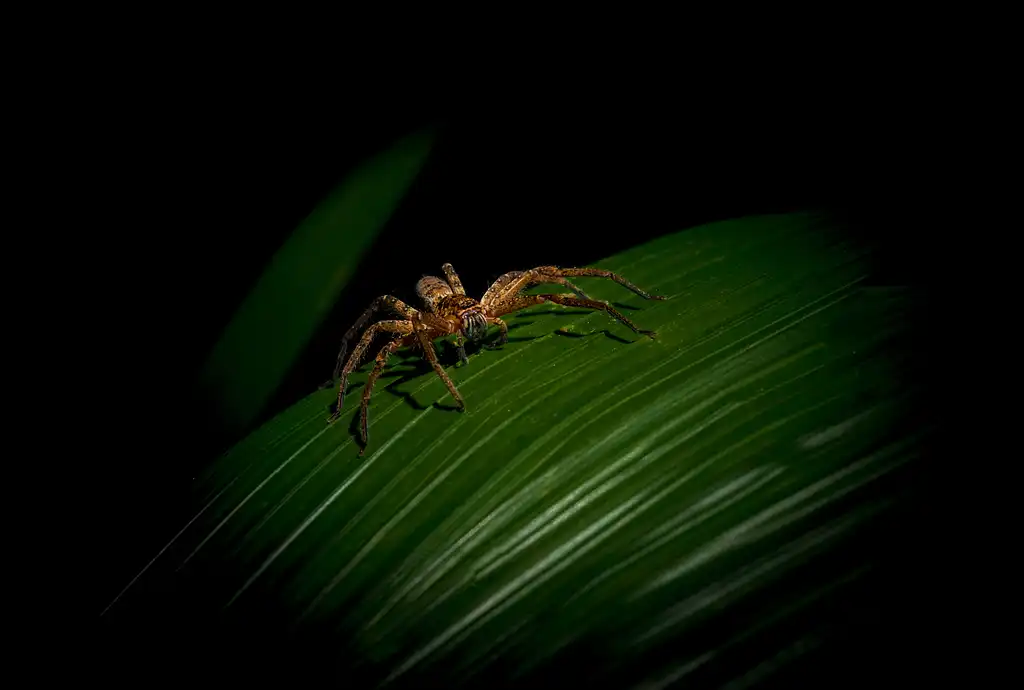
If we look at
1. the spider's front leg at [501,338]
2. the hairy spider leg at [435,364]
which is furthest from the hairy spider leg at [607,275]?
the hairy spider leg at [435,364]

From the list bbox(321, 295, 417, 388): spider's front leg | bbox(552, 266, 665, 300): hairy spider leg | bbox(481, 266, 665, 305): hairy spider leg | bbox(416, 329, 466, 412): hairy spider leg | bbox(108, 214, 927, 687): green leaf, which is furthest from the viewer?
bbox(321, 295, 417, 388): spider's front leg

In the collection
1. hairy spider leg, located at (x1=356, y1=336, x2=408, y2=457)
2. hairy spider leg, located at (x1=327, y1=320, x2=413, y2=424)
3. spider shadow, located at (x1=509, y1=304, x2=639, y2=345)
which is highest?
hairy spider leg, located at (x1=327, y1=320, x2=413, y2=424)

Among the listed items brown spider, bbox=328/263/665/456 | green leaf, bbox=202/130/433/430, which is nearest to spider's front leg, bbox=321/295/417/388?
brown spider, bbox=328/263/665/456

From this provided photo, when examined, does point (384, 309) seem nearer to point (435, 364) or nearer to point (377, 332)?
point (377, 332)

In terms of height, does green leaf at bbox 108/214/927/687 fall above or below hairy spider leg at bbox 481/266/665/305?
below

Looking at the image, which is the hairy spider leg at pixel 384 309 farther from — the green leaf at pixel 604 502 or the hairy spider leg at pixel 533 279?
the green leaf at pixel 604 502

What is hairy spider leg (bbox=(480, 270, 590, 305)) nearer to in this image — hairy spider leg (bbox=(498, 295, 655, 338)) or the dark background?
hairy spider leg (bbox=(498, 295, 655, 338))
